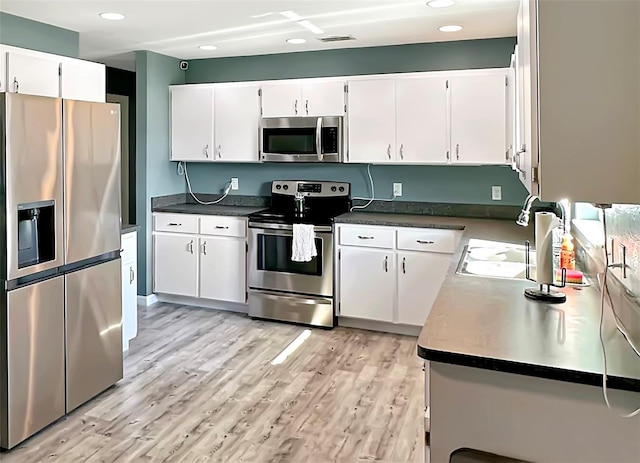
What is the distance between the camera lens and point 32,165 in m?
2.54

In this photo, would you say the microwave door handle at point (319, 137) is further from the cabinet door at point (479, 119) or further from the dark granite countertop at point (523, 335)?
the dark granite countertop at point (523, 335)

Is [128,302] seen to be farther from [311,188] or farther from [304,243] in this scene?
[311,188]

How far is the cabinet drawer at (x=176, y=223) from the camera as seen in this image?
16.1 ft

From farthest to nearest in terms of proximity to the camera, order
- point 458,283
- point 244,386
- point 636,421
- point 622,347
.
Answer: point 244,386 < point 458,283 < point 622,347 < point 636,421

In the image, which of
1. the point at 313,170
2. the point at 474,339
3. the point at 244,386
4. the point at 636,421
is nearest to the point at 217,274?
the point at 313,170

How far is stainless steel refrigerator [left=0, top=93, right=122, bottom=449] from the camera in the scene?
2484 mm

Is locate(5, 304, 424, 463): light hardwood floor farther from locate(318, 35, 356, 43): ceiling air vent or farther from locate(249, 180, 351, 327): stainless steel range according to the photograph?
locate(318, 35, 356, 43): ceiling air vent

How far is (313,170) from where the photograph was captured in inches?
197

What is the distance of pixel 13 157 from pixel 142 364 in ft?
5.72

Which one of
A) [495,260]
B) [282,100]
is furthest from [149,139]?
[495,260]

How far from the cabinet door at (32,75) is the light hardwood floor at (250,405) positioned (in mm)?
1909

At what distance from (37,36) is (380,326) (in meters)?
3.39

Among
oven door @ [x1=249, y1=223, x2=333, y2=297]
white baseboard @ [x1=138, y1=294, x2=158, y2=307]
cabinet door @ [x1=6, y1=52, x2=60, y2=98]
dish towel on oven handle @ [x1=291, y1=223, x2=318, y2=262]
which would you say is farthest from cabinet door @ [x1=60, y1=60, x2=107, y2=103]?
white baseboard @ [x1=138, y1=294, x2=158, y2=307]

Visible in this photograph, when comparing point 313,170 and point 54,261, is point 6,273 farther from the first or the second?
point 313,170
